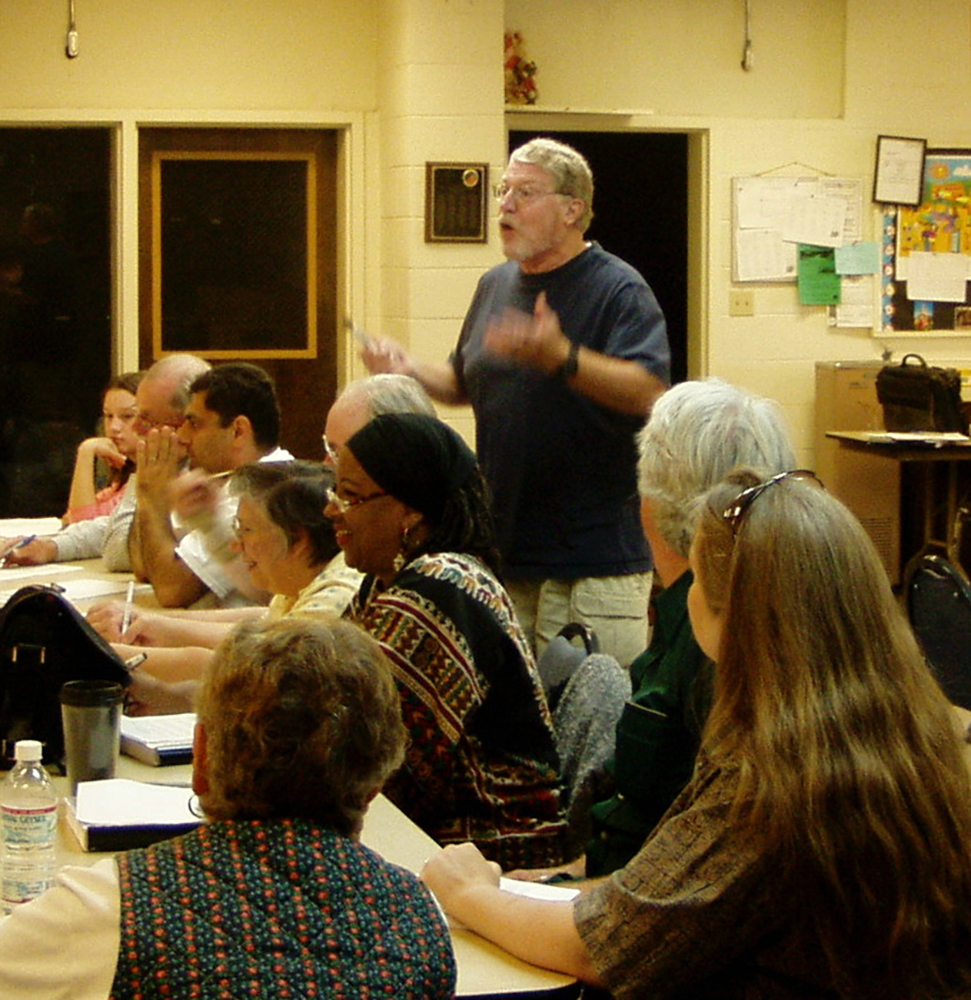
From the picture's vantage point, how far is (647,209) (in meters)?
7.71

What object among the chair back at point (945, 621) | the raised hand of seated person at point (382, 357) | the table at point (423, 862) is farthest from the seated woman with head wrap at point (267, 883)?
the raised hand of seated person at point (382, 357)

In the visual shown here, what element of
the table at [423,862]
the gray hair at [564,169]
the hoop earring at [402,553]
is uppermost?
the gray hair at [564,169]

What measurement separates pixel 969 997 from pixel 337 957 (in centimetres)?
65

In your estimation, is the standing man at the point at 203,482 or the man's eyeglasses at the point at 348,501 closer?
the man's eyeglasses at the point at 348,501

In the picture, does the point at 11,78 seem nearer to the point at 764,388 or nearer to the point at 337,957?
the point at 764,388

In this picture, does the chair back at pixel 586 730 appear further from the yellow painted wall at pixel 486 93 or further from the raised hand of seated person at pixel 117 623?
the yellow painted wall at pixel 486 93

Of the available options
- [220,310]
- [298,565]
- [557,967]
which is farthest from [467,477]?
[220,310]

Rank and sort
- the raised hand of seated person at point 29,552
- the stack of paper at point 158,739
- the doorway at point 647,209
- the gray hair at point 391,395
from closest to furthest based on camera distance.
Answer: the stack of paper at point 158,739
the gray hair at point 391,395
the raised hand of seated person at point 29,552
the doorway at point 647,209

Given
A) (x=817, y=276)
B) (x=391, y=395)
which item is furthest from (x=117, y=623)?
(x=817, y=276)

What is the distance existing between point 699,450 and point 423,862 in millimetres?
668

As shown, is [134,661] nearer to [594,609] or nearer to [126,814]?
[126,814]

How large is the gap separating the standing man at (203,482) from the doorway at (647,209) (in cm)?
390

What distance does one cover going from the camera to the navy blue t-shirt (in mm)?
3512

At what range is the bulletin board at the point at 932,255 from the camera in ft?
23.9
